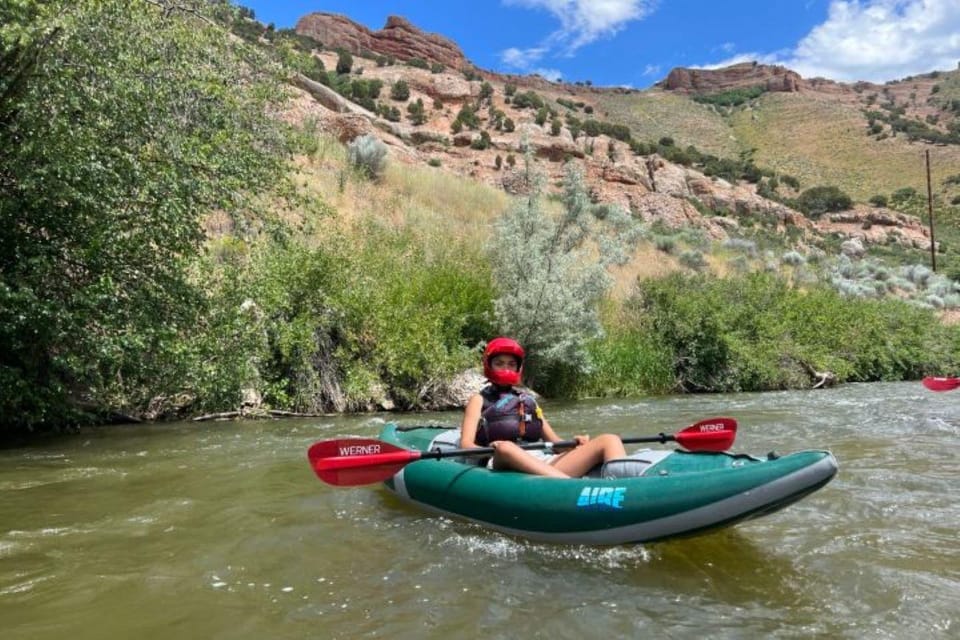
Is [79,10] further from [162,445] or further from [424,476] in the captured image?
[424,476]

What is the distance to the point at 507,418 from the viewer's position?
4594 mm

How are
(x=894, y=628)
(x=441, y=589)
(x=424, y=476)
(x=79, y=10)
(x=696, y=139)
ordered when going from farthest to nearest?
Answer: (x=696, y=139)
(x=79, y=10)
(x=424, y=476)
(x=441, y=589)
(x=894, y=628)

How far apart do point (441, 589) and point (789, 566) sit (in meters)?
1.66

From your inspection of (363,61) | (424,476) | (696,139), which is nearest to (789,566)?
(424,476)

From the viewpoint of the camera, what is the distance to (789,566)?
3.38 m

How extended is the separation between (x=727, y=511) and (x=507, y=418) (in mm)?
1733

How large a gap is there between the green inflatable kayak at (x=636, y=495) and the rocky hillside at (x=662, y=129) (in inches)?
346

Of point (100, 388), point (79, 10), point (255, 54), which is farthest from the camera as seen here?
point (255, 54)

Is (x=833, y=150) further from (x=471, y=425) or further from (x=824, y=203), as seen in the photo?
(x=471, y=425)

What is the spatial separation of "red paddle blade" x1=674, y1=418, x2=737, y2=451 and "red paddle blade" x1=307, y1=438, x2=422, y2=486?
184 centimetres

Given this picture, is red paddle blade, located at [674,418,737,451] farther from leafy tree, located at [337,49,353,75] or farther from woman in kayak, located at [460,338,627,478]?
leafy tree, located at [337,49,353,75]

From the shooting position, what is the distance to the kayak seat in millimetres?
3723

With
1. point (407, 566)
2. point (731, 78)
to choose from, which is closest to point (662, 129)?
point (731, 78)

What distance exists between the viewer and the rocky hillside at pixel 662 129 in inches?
1388
